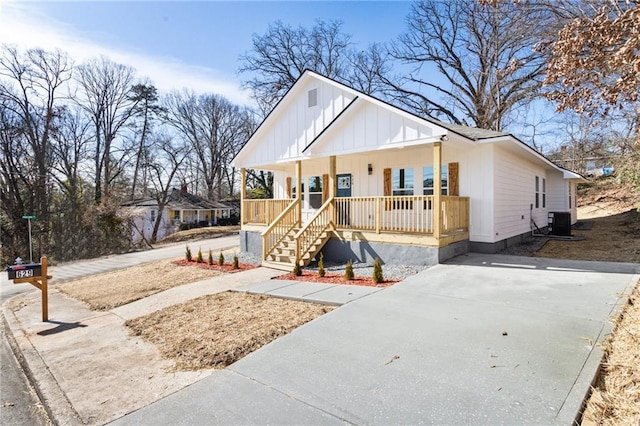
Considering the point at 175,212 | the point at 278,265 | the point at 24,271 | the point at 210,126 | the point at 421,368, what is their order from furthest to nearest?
the point at 210,126 → the point at 175,212 → the point at 278,265 → the point at 24,271 → the point at 421,368

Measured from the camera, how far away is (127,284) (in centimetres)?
999

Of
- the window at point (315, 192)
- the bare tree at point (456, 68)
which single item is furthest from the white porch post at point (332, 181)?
the bare tree at point (456, 68)

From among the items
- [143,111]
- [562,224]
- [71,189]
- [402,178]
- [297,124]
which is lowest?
[562,224]

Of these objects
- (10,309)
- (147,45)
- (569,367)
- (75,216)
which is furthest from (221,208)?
(569,367)

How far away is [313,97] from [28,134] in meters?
23.0

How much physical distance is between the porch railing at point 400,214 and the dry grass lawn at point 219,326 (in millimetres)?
4360

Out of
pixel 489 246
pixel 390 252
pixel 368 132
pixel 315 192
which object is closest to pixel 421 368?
pixel 390 252

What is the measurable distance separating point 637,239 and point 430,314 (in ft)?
38.5

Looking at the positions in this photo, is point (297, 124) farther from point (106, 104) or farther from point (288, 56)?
point (106, 104)

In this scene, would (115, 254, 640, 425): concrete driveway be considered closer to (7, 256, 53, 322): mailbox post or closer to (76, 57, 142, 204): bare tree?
(7, 256, 53, 322): mailbox post

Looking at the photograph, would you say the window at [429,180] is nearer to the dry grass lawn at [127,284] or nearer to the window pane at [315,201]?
the window pane at [315,201]

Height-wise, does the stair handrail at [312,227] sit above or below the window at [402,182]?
below

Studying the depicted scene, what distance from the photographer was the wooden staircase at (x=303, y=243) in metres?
9.95

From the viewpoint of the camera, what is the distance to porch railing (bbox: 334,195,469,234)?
8.91 metres
